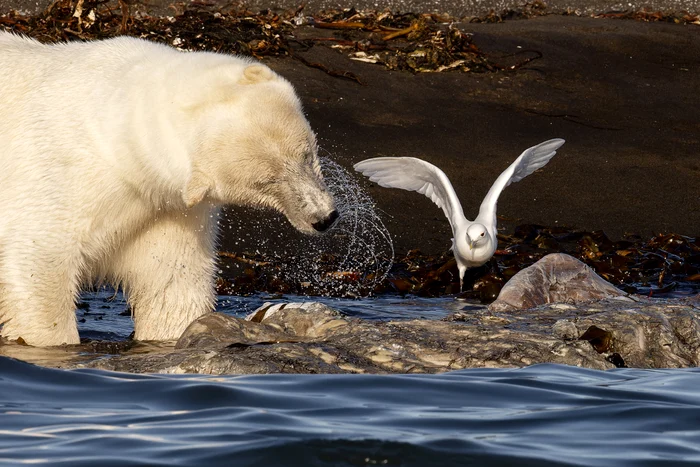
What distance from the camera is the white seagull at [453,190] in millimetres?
8258

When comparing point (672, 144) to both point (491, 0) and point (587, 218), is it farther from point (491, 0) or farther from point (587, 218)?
point (491, 0)

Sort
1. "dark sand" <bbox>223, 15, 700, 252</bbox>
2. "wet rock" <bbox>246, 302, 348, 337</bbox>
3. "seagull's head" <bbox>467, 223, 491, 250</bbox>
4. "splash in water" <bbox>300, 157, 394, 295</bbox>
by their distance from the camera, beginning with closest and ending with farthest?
1. "wet rock" <bbox>246, 302, 348, 337</bbox>
2. "seagull's head" <bbox>467, 223, 491, 250</bbox>
3. "splash in water" <bbox>300, 157, 394, 295</bbox>
4. "dark sand" <bbox>223, 15, 700, 252</bbox>

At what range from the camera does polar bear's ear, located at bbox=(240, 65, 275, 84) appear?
5102mm

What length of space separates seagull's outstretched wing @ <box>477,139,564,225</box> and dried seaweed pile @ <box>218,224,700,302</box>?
470 millimetres

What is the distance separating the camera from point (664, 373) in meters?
4.85

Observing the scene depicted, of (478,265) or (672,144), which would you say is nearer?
(478,265)

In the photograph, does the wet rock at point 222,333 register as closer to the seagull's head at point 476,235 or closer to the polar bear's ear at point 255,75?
the polar bear's ear at point 255,75

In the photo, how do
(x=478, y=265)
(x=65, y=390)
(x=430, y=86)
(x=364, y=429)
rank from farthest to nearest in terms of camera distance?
(x=430, y=86), (x=478, y=265), (x=65, y=390), (x=364, y=429)

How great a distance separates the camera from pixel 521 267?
29.2ft

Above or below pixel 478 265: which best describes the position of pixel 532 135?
above

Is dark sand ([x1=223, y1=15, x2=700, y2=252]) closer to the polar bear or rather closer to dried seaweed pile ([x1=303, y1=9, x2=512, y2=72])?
dried seaweed pile ([x1=303, y1=9, x2=512, y2=72])

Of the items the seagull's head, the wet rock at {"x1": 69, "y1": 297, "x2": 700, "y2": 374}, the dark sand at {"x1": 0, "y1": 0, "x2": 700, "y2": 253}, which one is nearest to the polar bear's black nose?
the wet rock at {"x1": 69, "y1": 297, "x2": 700, "y2": 374}

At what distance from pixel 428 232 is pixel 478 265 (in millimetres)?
1333

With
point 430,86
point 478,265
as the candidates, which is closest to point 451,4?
point 430,86
